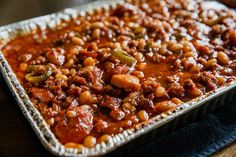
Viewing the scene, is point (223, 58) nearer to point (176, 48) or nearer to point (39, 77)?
point (176, 48)

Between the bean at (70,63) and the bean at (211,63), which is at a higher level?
the bean at (211,63)

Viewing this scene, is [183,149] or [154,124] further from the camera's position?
[183,149]

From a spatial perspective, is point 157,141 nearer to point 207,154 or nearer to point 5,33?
point 207,154

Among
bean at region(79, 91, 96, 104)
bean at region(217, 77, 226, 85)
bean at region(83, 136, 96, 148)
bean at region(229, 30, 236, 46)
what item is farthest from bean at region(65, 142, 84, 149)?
bean at region(229, 30, 236, 46)

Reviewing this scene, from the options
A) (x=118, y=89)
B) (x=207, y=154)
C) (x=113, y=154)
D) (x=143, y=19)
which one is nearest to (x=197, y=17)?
(x=143, y=19)

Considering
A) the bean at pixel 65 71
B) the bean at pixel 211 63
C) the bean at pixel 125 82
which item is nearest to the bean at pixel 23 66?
the bean at pixel 65 71

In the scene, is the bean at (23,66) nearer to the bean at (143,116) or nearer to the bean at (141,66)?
the bean at (141,66)

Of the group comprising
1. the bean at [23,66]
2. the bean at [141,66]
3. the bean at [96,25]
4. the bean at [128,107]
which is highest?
the bean at [96,25]

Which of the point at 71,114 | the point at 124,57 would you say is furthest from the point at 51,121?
the point at 124,57

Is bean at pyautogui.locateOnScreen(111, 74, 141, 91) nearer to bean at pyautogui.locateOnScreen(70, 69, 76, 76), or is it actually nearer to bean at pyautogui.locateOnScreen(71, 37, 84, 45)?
bean at pyautogui.locateOnScreen(70, 69, 76, 76)
